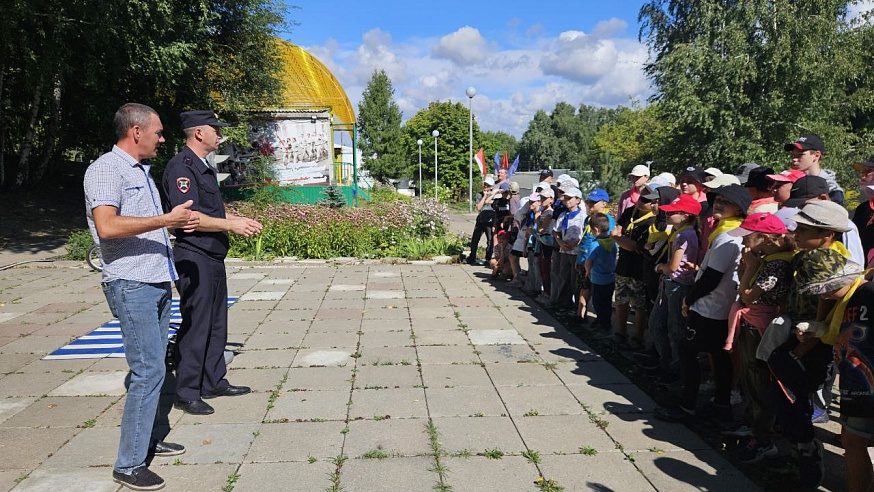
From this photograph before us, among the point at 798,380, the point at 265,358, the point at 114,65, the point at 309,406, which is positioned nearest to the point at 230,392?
the point at 309,406

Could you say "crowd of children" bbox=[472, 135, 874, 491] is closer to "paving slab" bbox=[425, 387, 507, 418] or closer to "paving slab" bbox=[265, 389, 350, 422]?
"paving slab" bbox=[425, 387, 507, 418]

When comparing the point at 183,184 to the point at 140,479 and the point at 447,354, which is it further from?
the point at 447,354

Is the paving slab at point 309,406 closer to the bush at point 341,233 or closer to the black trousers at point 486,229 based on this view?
the black trousers at point 486,229

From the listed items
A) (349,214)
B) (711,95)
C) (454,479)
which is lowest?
(454,479)

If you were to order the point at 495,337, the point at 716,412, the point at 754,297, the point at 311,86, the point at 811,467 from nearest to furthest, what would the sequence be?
the point at 811,467
the point at 754,297
the point at 716,412
the point at 495,337
the point at 311,86

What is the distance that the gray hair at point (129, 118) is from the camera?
3275 mm

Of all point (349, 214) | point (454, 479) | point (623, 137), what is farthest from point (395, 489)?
point (623, 137)

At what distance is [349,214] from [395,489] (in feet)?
33.9

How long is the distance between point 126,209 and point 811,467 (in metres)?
4.03

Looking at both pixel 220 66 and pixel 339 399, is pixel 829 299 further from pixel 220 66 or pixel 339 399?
pixel 220 66

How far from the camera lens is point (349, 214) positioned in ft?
43.4

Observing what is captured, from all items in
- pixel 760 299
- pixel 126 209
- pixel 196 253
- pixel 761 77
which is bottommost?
pixel 760 299

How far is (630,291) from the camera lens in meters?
5.79

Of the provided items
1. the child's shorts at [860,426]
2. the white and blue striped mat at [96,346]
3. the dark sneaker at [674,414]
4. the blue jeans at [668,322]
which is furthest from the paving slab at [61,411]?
the child's shorts at [860,426]
